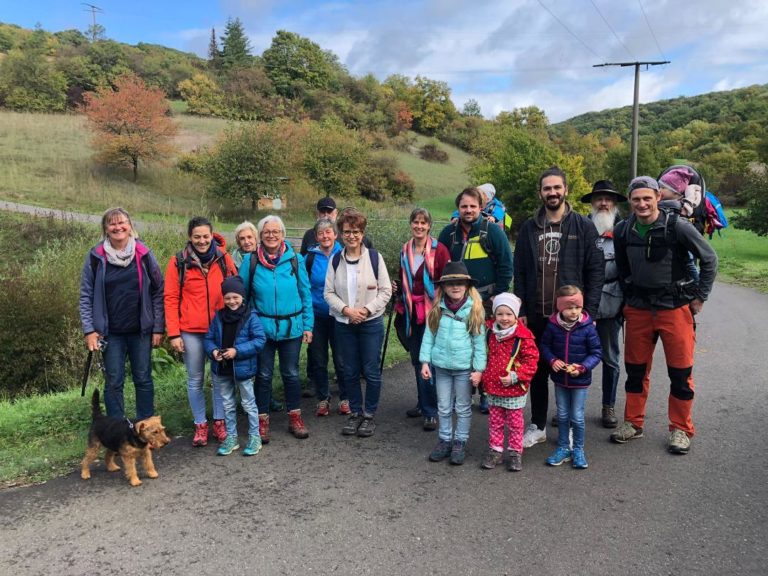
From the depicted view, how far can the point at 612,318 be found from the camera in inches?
210

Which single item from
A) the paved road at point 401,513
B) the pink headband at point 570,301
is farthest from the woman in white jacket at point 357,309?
the pink headband at point 570,301

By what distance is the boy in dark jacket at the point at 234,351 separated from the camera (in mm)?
4707

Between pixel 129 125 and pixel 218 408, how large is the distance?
4024 cm

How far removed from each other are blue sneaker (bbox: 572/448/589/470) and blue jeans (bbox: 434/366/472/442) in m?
0.85

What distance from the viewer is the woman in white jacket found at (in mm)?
5121

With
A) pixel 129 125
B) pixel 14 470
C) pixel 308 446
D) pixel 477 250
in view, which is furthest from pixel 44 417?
pixel 129 125

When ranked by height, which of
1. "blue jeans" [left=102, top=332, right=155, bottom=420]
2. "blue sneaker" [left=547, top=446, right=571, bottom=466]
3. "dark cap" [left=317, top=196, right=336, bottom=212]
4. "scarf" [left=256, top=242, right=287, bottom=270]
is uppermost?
"dark cap" [left=317, top=196, right=336, bottom=212]

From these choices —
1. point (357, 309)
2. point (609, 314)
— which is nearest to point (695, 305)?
point (609, 314)

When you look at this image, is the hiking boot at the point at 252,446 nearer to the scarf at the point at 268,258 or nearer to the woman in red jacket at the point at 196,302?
the woman in red jacket at the point at 196,302

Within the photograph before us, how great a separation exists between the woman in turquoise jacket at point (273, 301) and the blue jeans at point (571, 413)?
2.21 m

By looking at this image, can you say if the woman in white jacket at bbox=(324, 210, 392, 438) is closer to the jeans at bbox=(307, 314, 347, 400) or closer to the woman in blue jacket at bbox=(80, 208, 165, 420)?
the jeans at bbox=(307, 314, 347, 400)

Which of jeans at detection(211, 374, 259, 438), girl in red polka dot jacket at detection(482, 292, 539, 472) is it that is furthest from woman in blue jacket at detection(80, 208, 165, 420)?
girl in red polka dot jacket at detection(482, 292, 539, 472)

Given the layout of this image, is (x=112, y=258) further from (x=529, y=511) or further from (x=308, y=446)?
(x=529, y=511)

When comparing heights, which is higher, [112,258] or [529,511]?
[112,258]
